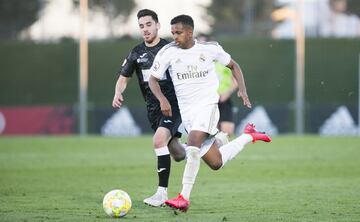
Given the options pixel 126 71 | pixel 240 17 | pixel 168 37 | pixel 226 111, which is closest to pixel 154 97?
pixel 126 71

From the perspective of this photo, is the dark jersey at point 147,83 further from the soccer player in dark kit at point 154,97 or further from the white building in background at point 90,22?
the white building in background at point 90,22

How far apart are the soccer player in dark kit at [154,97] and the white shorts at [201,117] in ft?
2.06

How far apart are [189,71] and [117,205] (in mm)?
1857

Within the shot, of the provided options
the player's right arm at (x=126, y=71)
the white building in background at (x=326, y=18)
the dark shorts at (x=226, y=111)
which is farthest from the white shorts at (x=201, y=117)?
the white building in background at (x=326, y=18)

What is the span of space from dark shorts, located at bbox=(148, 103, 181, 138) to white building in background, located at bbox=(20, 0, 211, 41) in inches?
858

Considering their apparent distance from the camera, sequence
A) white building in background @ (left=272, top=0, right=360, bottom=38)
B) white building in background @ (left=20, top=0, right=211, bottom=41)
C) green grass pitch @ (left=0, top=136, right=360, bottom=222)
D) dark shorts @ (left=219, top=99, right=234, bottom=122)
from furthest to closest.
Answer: white building in background @ (left=20, top=0, right=211, bottom=41), white building in background @ (left=272, top=0, right=360, bottom=38), dark shorts @ (left=219, top=99, right=234, bottom=122), green grass pitch @ (left=0, top=136, right=360, bottom=222)

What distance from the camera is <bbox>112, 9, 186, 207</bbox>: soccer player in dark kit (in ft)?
35.2

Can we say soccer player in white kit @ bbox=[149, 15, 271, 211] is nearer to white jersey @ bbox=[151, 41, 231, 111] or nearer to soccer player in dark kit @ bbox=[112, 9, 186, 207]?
white jersey @ bbox=[151, 41, 231, 111]

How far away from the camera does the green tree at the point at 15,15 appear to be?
34.1 meters

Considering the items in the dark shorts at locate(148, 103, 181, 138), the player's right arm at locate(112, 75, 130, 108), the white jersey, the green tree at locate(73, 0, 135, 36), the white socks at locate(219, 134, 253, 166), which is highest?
the green tree at locate(73, 0, 135, 36)

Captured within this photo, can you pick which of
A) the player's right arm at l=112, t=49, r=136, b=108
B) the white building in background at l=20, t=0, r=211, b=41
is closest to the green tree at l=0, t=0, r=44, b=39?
the white building in background at l=20, t=0, r=211, b=41

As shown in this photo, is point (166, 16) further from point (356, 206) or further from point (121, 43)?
point (356, 206)

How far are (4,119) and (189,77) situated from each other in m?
21.7

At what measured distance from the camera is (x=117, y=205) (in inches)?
362
